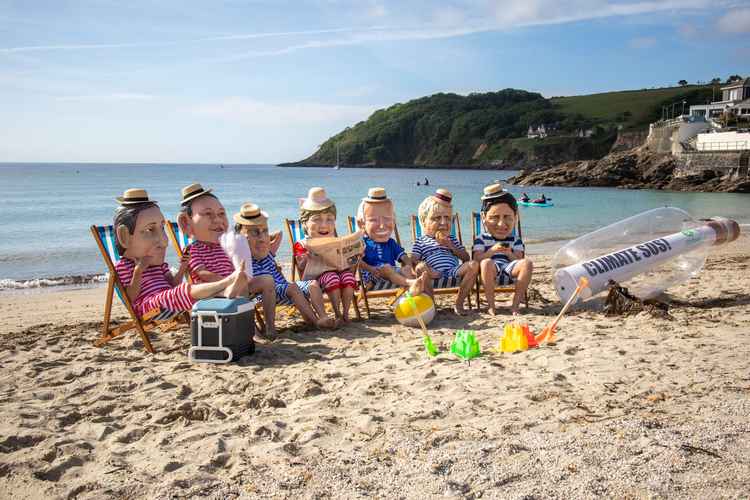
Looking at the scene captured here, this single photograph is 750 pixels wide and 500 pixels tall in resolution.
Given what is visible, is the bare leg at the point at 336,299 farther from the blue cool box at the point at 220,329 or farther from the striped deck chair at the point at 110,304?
the striped deck chair at the point at 110,304

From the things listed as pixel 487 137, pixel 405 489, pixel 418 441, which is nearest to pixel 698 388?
pixel 418 441

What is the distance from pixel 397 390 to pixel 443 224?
279cm

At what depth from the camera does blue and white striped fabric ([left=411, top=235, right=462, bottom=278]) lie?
614cm

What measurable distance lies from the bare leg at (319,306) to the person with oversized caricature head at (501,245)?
61.7 inches

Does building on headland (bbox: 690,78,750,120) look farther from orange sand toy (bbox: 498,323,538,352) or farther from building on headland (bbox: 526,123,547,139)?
orange sand toy (bbox: 498,323,538,352)

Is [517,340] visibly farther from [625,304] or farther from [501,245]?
[501,245]

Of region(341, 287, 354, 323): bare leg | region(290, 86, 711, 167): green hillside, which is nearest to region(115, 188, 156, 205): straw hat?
region(341, 287, 354, 323): bare leg

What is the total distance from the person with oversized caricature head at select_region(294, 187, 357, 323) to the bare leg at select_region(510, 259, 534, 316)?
5.14 ft

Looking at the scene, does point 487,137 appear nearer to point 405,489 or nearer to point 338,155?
point 338,155

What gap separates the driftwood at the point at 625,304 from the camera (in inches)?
216

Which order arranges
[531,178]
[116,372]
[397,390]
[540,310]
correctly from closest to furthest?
1. [397,390]
2. [116,372]
3. [540,310]
4. [531,178]

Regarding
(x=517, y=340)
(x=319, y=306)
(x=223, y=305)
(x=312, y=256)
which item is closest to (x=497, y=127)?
(x=312, y=256)

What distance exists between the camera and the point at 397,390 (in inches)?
148

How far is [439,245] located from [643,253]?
2020 mm
